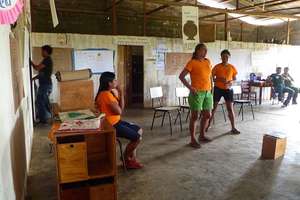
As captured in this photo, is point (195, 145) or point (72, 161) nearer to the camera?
point (72, 161)

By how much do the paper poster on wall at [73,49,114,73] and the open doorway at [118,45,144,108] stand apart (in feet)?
2.66

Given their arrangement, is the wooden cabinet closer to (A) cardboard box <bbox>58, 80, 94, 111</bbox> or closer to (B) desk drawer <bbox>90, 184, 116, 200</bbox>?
(B) desk drawer <bbox>90, 184, 116, 200</bbox>

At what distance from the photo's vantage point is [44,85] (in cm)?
537

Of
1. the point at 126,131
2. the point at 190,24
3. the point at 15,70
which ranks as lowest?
the point at 126,131

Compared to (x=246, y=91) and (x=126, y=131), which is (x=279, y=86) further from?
(x=126, y=131)

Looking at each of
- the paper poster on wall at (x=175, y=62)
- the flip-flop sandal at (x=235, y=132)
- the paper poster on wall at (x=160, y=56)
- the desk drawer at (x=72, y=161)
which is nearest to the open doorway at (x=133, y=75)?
the paper poster on wall at (x=160, y=56)

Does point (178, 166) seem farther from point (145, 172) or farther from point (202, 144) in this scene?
point (202, 144)

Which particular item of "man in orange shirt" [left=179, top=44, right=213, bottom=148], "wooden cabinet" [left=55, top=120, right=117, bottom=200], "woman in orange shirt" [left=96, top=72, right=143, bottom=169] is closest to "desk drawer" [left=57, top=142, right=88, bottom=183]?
"wooden cabinet" [left=55, top=120, right=117, bottom=200]

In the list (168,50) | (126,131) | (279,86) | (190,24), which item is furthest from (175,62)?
(126,131)

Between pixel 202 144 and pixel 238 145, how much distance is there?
20.8 inches

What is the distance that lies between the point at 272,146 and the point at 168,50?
4639 millimetres

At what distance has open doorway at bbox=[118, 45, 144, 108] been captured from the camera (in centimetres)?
802

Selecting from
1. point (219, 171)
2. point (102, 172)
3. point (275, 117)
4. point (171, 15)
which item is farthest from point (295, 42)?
point (102, 172)

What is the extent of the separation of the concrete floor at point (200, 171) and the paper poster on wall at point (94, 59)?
2108 mm
